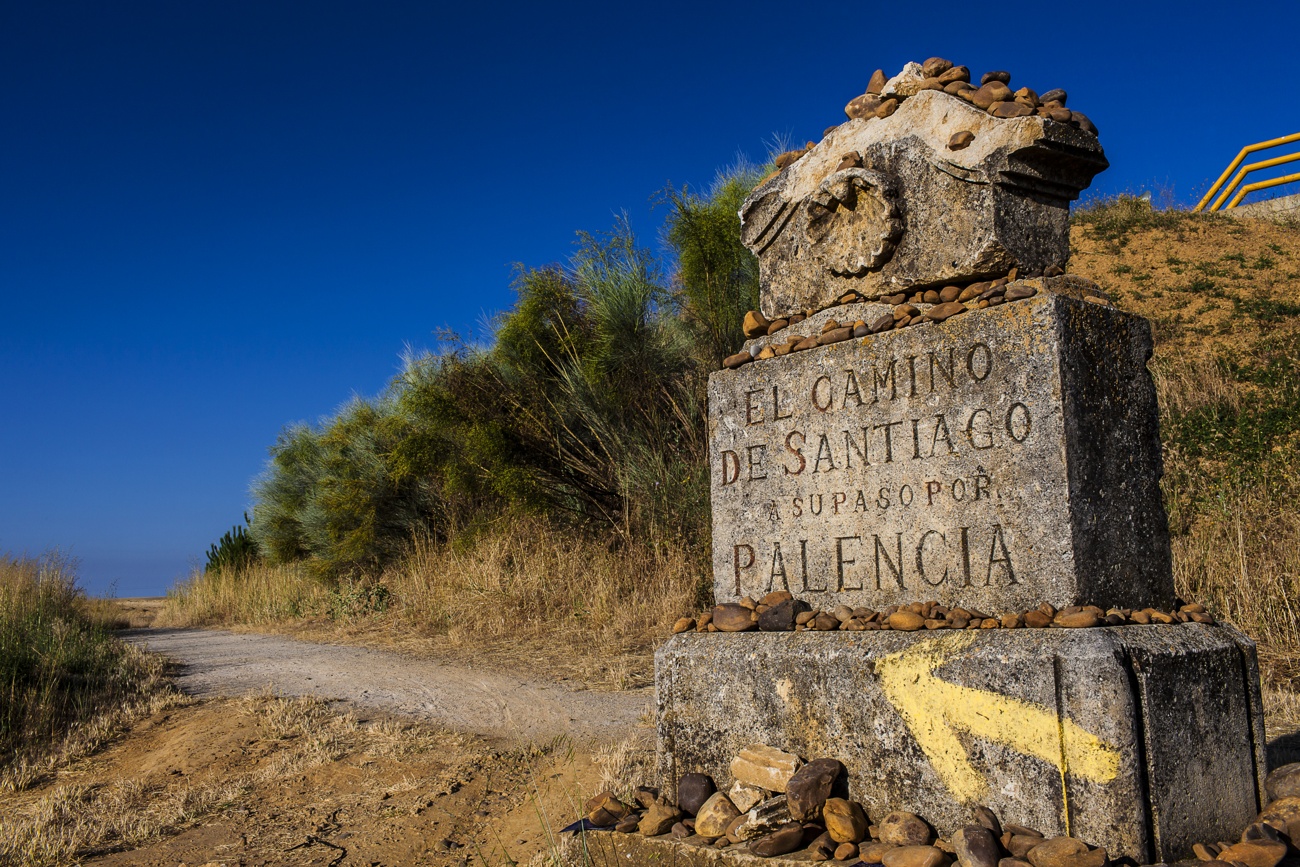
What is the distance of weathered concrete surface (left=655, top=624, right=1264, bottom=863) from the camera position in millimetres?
2273

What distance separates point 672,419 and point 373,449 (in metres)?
5.08

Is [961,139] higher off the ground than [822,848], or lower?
higher

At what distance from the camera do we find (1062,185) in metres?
3.12

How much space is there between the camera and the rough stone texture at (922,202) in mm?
2992

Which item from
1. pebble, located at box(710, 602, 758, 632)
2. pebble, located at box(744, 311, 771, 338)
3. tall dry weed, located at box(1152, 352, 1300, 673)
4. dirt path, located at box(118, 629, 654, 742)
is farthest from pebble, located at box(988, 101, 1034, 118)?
tall dry weed, located at box(1152, 352, 1300, 673)

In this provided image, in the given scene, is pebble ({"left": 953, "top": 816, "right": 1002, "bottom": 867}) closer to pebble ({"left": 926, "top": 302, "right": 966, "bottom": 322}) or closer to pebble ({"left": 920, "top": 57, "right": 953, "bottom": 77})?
pebble ({"left": 926, "top": 302, "right": 966, "bottom": 322})

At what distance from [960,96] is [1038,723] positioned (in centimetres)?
208

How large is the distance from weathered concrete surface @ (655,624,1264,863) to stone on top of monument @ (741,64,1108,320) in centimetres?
127

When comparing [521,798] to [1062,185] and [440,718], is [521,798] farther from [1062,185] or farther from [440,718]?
[1062,185]

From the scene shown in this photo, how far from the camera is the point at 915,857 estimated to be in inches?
92.5

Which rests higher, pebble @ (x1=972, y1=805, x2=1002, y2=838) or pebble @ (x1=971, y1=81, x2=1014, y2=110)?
pebble @ (x1=971, y1=81, x2=1014, y2=110)

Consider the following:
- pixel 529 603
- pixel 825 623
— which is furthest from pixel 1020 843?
pixel 529 603

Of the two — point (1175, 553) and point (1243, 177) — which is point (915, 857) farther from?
point (1243, 177)

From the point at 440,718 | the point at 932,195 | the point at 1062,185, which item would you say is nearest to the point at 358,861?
the point at 440,718
